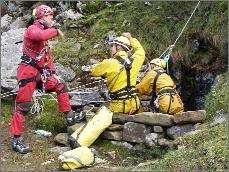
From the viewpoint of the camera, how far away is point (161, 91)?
35.5ft

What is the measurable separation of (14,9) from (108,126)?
29.7ft

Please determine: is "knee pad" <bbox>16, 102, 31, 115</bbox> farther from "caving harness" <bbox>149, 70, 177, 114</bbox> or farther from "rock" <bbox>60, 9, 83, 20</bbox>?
"rock" <bbox>60, 9, 83, 20</bbox>

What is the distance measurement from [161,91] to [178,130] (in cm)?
114

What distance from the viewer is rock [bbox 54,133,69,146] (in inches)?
408

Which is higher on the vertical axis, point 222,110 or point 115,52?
point 115,52

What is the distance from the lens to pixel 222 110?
10273 millimetres

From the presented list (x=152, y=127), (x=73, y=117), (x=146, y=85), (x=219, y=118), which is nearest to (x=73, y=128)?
(x=73, y=117)

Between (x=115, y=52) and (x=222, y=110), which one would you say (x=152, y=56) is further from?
(x=222, y=110)

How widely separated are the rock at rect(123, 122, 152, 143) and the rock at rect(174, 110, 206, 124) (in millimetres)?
656

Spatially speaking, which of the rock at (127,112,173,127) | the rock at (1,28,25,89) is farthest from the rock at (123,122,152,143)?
the rock at (1,28,25,89)

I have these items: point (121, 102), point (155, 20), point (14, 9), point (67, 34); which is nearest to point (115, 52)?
point (121, 102)

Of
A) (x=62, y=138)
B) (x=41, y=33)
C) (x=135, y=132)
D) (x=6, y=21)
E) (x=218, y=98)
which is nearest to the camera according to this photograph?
(x=41, y=33)

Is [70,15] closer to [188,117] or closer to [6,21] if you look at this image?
[6,21]

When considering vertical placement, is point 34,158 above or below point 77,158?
below
